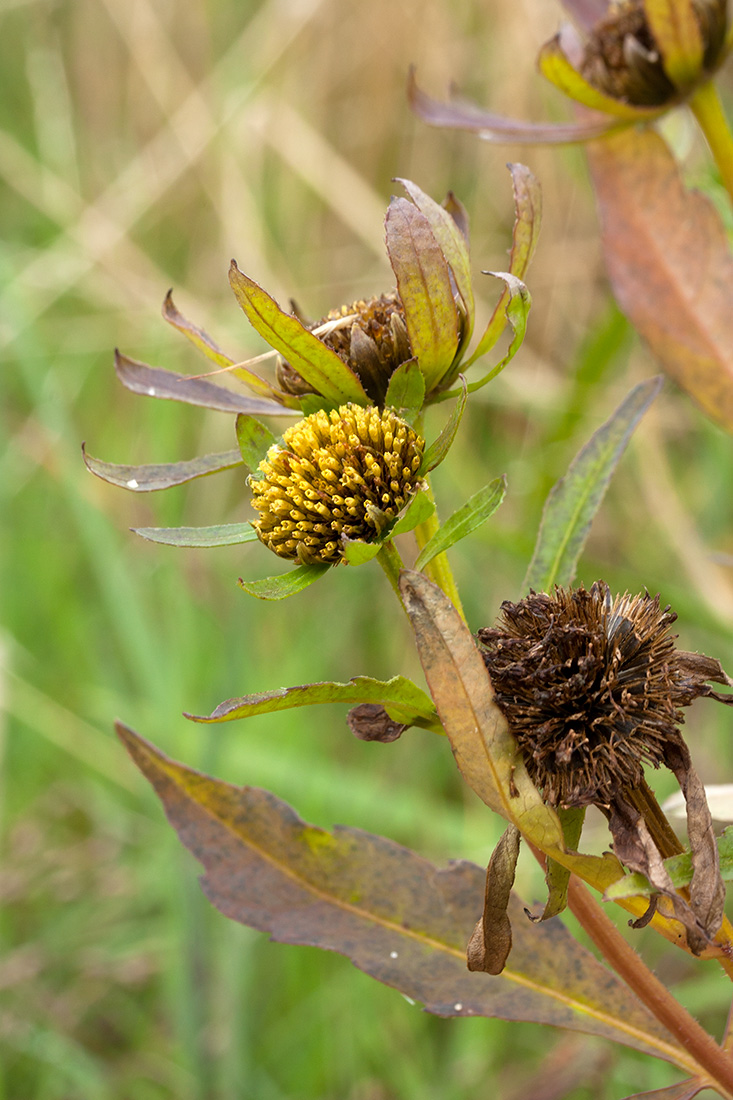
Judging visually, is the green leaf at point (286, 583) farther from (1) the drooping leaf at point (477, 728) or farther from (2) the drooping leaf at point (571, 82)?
(2) the drooping leaf at point (571, 82)

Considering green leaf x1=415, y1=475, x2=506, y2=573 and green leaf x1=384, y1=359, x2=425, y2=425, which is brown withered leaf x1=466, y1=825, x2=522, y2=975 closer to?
green leaf x1=415, y1=475, x2=506, y2=573

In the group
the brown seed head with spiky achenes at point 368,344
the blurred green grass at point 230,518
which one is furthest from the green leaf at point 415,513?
the blurred green grass at point 230,518

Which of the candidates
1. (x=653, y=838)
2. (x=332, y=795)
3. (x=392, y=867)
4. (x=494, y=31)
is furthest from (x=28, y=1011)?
(x=494, y=31)

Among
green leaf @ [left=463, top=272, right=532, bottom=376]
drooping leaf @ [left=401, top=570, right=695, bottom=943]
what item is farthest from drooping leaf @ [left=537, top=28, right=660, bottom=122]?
drooping leaf @ [left=401, top=570, right=695, bottom=943]

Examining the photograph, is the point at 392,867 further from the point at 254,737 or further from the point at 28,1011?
the point at 254,737

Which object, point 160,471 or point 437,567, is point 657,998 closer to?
point 437,567

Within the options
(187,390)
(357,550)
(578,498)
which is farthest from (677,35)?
(357,550)
